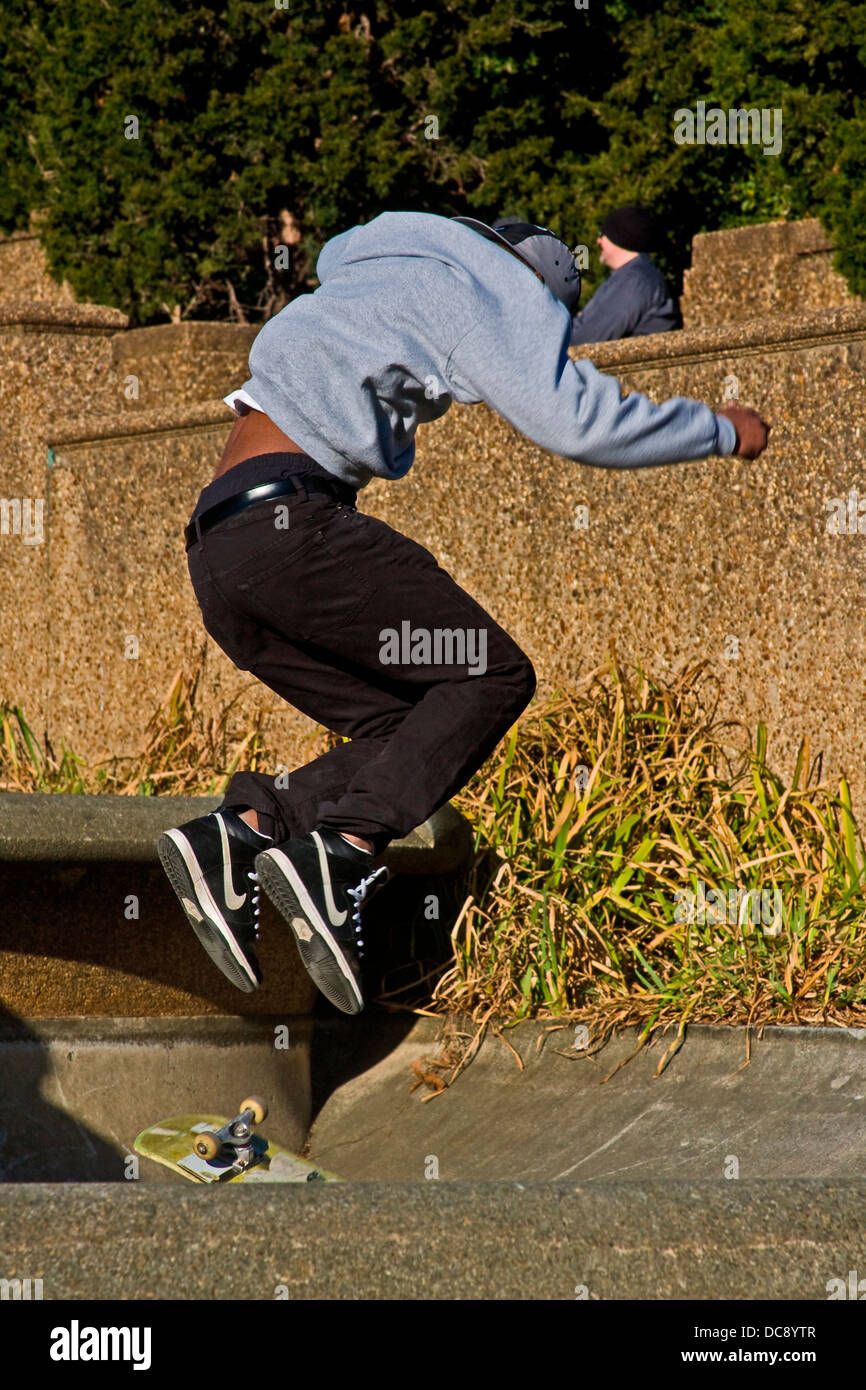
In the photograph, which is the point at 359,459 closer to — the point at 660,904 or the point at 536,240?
the point at 536,240

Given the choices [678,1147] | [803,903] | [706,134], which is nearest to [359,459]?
[678,1147]

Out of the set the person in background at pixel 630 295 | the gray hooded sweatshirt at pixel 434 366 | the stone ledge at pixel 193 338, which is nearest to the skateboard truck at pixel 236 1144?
the gray hooded sweatshirt at pixel 434 366

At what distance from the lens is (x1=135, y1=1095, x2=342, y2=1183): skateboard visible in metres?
3.56

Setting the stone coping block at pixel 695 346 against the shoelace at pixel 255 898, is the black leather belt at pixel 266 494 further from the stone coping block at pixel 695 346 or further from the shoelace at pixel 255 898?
the stone coping block at pixel 695 346

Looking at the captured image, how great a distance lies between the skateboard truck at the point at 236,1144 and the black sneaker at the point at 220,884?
2.00ft

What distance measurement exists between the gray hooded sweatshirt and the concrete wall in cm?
199

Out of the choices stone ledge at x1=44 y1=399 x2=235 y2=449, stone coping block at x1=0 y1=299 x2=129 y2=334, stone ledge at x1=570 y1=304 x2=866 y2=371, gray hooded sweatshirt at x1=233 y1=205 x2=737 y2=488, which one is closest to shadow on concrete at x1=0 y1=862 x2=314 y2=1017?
gray hooded sweatshirt at x1=233 y1=205 x2=737 y2=488

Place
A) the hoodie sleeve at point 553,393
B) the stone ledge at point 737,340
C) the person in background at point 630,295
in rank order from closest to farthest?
the hoodie sleeve at point 553,393 < the stone ledge at point 737,340 < the person in background at point 630,295

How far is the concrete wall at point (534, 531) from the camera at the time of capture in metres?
4.82

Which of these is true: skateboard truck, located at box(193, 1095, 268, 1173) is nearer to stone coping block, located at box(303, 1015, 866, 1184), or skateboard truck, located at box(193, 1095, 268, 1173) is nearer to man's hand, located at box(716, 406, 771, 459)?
stone coping block, located at box(303, 1015, 866, 1184)

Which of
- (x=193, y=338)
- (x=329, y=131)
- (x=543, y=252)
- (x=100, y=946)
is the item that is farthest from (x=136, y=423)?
(x=543, y=252)

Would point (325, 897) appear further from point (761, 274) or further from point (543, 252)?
point (761, 274)

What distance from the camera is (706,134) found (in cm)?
778

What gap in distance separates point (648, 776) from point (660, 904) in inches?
16.0
